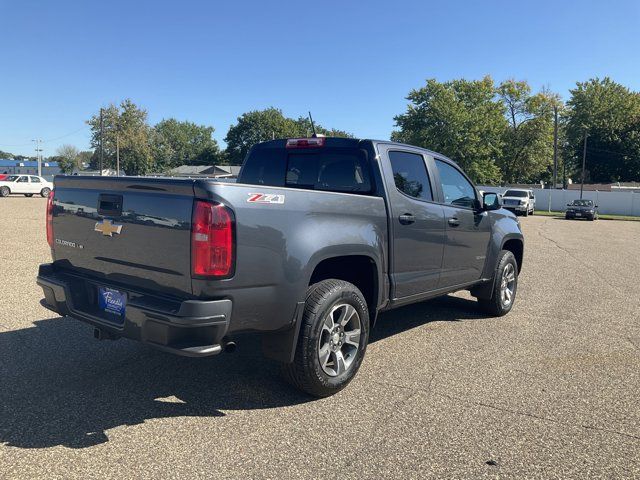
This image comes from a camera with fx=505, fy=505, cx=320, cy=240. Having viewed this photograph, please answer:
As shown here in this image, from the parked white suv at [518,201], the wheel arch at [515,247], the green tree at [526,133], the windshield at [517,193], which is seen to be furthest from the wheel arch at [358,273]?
the green tree at [526,133]

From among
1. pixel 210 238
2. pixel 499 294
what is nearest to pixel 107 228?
pixel 210 238

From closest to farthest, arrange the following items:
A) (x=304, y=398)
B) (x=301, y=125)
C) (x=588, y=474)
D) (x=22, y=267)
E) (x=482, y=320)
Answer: (x=588, y=474)
(x=304, y=398)
(x=482, y=320)
(x=22, y=267)
(x=301, y=125)

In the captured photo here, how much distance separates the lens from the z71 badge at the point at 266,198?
306cm

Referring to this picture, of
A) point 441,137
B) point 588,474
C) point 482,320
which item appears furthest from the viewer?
point 441,137

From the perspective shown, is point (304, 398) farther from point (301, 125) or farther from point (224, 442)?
point (301, 125)

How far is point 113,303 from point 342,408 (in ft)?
5.68

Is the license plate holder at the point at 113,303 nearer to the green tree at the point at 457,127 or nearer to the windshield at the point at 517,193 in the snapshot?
the windshield at the point at 517,193

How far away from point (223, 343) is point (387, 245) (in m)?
1.64

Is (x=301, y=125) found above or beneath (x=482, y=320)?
above

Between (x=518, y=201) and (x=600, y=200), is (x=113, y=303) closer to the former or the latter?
(x=518, y=201)

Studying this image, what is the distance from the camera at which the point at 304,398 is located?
146 inches

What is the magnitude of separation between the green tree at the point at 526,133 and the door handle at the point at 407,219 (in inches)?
2475

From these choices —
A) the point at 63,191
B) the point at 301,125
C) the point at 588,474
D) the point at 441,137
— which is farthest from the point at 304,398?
the point at 301,125

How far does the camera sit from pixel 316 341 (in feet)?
11.5
